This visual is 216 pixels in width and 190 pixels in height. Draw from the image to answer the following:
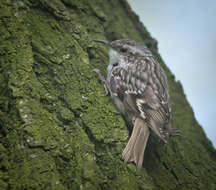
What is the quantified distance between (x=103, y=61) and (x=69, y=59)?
0.48 m

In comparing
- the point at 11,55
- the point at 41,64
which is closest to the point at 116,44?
the point at 41,64

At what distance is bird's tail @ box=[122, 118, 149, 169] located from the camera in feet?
4.59

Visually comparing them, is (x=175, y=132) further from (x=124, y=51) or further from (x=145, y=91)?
(x=124, y=51)

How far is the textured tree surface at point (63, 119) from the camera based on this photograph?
111cm

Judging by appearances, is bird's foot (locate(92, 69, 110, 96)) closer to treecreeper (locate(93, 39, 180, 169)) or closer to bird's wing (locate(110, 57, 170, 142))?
treecreeper (locate(93, 39, 180, 169))

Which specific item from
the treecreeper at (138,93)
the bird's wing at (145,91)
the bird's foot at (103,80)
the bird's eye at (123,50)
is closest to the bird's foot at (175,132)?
the treecreeper at (138,93)

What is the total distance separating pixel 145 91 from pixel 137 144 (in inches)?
20.7

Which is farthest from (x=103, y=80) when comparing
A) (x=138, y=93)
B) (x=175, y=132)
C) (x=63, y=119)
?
(x=175, y=132)

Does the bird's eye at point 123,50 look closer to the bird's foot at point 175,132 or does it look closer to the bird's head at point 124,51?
the bird's head at point 124,51

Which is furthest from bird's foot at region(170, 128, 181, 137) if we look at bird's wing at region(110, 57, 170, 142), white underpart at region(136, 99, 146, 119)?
white underpart at region(136, 99, 146, 119)

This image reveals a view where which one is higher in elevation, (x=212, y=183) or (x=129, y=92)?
(x=129, y=92)

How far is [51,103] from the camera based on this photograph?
1.32 metres

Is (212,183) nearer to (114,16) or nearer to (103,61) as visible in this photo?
(103,61)

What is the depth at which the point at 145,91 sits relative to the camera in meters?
1.93
